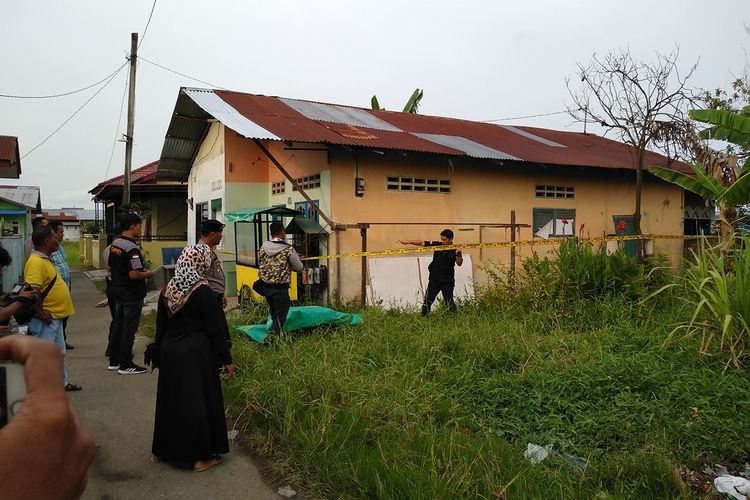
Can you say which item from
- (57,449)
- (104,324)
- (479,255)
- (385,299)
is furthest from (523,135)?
(57,449)

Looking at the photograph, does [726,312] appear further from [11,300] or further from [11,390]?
[11,300]

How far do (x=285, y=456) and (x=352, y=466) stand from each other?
0.66m

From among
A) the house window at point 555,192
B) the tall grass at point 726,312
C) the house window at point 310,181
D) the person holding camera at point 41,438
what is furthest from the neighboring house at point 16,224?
the house window at point 555,192

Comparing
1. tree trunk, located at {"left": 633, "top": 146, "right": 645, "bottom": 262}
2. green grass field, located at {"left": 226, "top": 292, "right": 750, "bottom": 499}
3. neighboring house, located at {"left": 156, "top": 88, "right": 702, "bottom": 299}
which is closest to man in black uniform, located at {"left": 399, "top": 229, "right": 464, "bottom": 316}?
neighboring house, located at {"left": 156, "top": 88, "right": 702, "bottom": 299}

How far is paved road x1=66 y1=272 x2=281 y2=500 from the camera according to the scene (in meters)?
3.37

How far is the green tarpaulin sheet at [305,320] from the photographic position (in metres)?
6.28

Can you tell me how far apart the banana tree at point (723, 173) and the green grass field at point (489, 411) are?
155 centimetres

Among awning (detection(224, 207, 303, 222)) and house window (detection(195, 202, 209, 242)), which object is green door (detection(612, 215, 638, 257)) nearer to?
awning (detection(224, 207, 303, 222))

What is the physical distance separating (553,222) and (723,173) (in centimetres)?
375

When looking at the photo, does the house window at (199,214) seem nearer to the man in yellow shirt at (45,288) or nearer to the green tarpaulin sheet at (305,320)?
the green tarpaulin sheet at (305,320)

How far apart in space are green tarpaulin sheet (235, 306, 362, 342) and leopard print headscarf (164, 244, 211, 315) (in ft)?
8.13

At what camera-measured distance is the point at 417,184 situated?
416 inches

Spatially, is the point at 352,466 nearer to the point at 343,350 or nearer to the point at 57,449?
the point at 343,350

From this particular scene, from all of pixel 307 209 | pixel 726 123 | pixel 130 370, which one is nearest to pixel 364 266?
pixel 307 209
